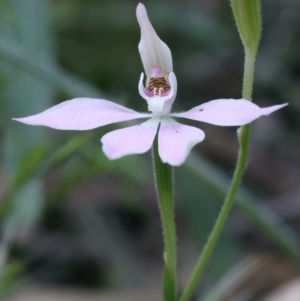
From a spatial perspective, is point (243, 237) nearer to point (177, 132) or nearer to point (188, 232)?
point (188, 232)

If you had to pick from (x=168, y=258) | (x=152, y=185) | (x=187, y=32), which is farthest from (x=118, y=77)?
(x=168, y=258)

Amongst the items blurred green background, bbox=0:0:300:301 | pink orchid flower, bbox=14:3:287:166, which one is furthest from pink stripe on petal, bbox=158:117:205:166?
blurred green background, bbox=0:0:300:301

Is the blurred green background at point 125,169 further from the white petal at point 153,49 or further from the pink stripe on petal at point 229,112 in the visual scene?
the pink stripe on petal at point 229,112

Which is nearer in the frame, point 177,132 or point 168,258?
point 177,132

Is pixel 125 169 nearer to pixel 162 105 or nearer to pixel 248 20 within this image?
pixel 162 105

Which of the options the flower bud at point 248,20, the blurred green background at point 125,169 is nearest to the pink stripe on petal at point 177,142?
the flower bud at point 248,20

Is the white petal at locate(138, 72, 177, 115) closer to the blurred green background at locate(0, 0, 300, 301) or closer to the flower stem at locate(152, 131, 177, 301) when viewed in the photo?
the flower stem at locate(152, 131, 177, 301)
